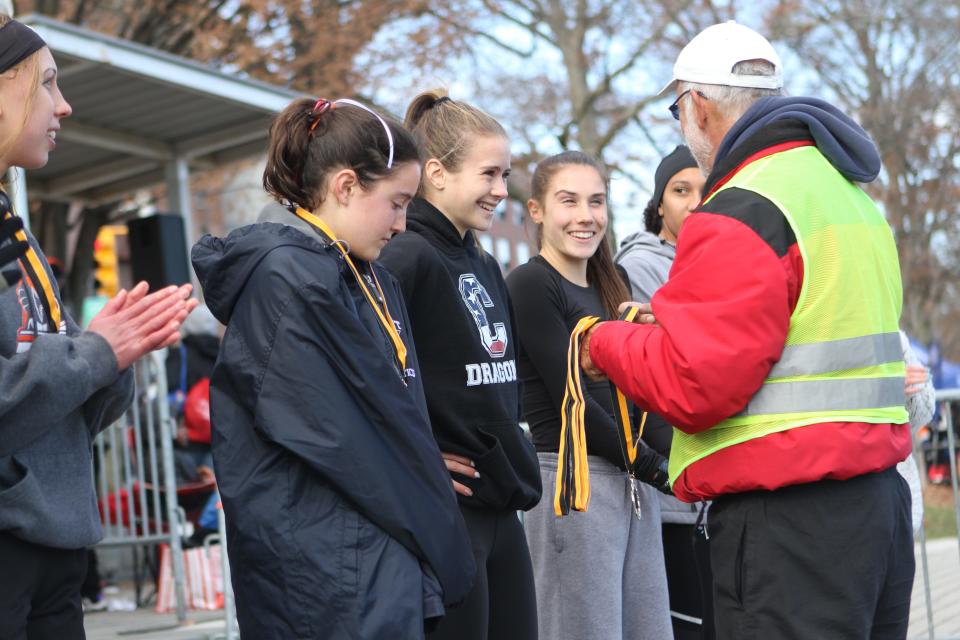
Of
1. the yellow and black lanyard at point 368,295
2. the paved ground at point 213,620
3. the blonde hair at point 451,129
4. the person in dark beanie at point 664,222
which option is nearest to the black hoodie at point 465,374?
the blonde hair at point 451,129

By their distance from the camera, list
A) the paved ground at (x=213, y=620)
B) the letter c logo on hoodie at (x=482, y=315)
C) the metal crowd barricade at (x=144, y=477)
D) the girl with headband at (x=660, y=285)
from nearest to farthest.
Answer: the letter c logo on hoodie at (x=482, y=315)
the girl with headband at (x=660, y=285)
the paved ground at (x=213, y=620)
the metal crowd barricade at (x=144, y=477)

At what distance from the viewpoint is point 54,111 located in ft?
9.32

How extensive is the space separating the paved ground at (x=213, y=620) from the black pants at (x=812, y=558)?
4314 mm

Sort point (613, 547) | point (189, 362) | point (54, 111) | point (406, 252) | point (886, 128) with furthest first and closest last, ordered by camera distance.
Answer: point (886, 128) < point (189, 362) < point (613, 547) < point (406, 252) < point (54, 111)

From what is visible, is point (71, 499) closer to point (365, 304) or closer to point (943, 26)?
point (365, 304)

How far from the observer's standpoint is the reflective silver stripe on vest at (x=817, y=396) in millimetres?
2879

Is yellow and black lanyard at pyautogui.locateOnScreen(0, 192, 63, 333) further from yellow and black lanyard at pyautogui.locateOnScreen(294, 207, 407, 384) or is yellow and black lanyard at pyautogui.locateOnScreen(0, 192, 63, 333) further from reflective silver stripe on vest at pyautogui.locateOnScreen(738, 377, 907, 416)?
reflective silver stripe on vest at pyautogui.locateOnScreen(738, 377, 907, 416)

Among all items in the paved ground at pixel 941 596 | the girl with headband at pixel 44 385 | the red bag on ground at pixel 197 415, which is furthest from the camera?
the red bag on ground at pixel 197 415

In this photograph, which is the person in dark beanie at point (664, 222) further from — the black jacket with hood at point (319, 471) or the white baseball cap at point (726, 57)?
the black jacket with hood at point (319, 471)

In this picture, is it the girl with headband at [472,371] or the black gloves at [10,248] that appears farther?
the girl with headband at [472,371]

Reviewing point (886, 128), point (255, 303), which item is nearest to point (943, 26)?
point (886, 128)

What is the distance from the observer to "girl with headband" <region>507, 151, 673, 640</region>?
4.04m

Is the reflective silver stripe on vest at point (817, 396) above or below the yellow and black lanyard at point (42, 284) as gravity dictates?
below

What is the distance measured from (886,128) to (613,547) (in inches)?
881
